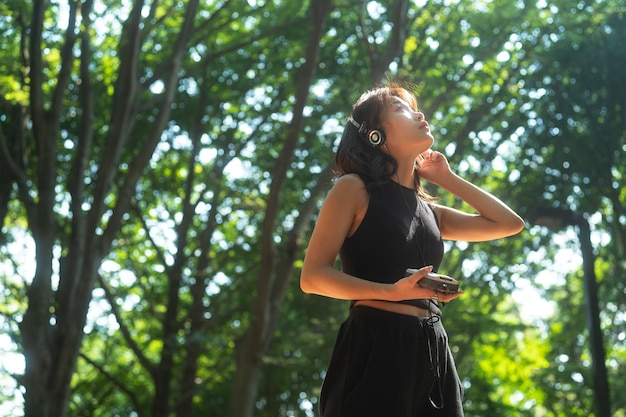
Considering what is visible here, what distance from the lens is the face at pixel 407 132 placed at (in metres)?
2.83

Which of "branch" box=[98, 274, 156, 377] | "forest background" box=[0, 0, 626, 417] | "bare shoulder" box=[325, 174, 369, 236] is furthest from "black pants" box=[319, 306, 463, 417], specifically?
"branch" box=[98, 274, 156, 377]

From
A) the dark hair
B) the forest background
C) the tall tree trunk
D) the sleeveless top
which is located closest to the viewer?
the sleeveless top

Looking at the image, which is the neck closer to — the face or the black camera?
the face

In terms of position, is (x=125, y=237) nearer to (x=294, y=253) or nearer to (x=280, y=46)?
(x=280, y=46)

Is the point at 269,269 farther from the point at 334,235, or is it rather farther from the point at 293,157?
the point at 334,235

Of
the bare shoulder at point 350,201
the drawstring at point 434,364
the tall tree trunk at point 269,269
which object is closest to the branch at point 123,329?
the tall tree trunk at point 269,269

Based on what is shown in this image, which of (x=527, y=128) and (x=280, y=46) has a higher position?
(x=280, y=46)

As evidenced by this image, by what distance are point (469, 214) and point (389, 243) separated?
0.49 m

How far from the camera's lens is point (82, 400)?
16453 millimetres

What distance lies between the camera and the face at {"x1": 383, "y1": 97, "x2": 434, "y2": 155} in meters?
2.83

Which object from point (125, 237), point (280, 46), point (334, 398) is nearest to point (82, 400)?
point (125, 237)

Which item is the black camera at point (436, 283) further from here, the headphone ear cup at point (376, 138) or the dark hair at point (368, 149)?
the headphone ear cup at point (376, 138)

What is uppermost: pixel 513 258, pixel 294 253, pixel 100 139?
pixel 100 139

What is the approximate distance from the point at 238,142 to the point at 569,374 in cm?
581
